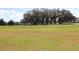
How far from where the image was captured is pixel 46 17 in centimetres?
241

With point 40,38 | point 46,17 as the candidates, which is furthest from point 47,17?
point 40,38

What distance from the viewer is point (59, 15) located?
2406mm

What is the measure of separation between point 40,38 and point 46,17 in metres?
0.19

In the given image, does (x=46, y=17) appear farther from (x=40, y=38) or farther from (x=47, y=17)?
(x=40, y=38)

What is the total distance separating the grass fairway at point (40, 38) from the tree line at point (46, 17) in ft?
0.12

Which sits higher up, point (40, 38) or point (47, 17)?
point (47, 17)

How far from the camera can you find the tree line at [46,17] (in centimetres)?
237

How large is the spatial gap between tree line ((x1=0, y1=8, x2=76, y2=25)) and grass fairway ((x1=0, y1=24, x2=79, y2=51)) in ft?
0.12

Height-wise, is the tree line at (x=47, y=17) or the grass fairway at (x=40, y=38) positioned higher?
the tree line at (x=47, y=17)

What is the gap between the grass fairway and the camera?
2340 millimetres

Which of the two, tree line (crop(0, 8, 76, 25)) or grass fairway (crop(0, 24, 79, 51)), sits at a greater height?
tree line (crop(0, 8, 76, 25))
